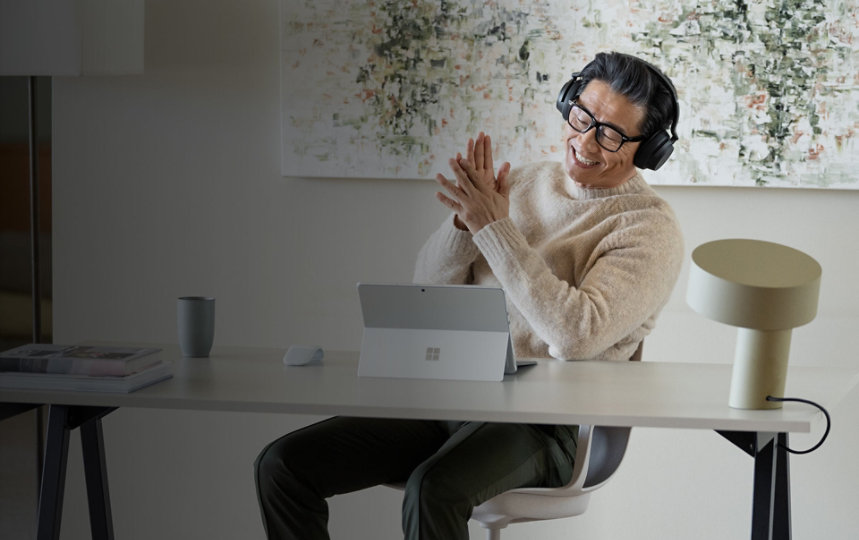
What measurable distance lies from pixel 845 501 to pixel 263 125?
2013 millimetres

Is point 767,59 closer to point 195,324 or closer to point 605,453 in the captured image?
point 605,453

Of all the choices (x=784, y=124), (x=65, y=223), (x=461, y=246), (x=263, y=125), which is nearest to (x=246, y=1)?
(x=263, y=125)

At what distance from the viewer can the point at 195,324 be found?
2.14m

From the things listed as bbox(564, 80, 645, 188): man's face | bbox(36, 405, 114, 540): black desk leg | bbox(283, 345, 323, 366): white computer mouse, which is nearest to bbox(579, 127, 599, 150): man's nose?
bbox(564, 80, 645, 188): man's face

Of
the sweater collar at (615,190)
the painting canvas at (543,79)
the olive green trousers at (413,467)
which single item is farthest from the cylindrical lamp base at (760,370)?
the painting canvas at (543,79)

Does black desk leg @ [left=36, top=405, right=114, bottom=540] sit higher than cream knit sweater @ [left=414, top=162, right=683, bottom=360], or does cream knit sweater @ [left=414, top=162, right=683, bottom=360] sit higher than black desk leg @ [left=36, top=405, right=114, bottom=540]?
cream knit sweater @ [left=414, top=162, right=683, bottom=360]

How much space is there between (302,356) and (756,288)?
88 centimetres

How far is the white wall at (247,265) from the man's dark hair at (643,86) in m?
0.62

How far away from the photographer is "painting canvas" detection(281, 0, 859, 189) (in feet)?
9.48

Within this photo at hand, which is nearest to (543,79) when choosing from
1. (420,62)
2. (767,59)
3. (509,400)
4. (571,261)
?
(420,62)

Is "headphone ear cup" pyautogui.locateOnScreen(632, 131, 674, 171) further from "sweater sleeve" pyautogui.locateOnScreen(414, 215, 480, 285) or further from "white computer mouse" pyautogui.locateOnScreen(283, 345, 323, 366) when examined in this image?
"white computer mouse" pyautogui.locateOnScreen(283, 345, 323, 366)

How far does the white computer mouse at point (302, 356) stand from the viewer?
6.77ft

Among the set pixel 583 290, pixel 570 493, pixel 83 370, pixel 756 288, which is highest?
pixel 756 288

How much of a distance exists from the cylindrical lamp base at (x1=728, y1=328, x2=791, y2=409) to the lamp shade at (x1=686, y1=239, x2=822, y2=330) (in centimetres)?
3
